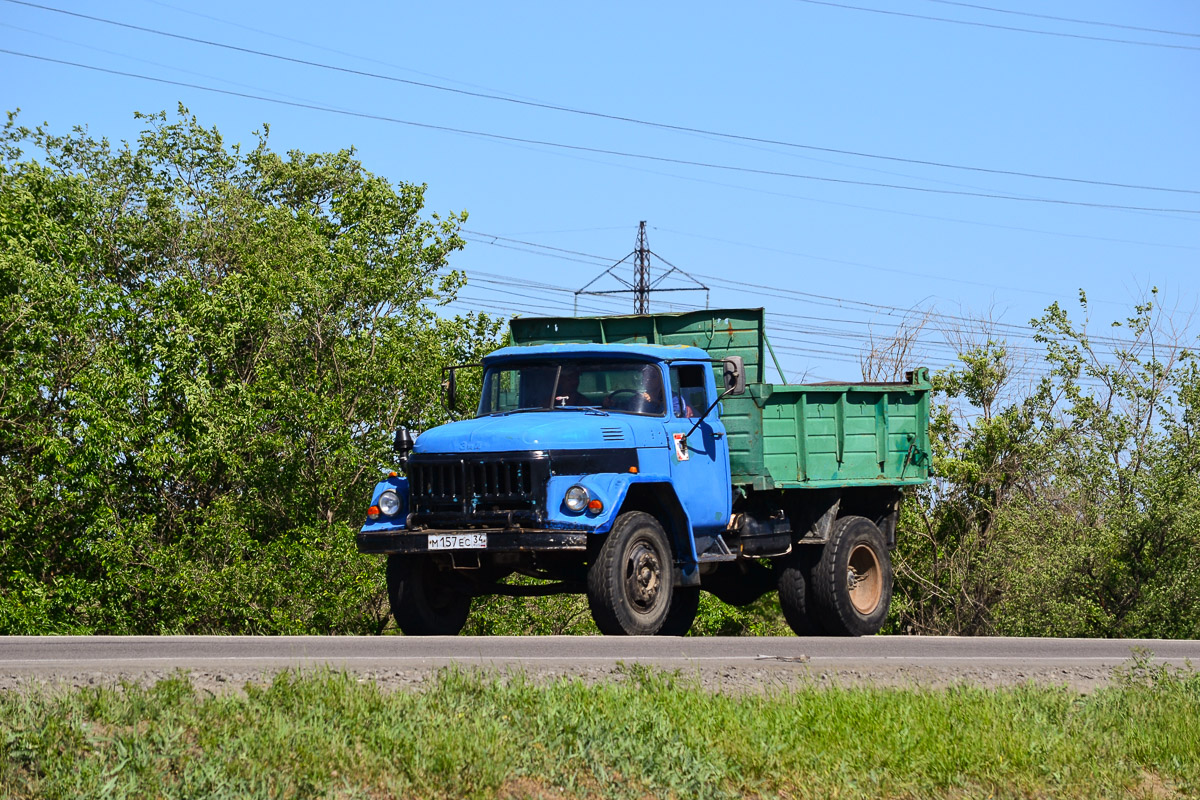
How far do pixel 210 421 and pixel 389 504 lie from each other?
1510 centimetres

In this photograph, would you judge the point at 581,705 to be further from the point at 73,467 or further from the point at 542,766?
the point at 73,467

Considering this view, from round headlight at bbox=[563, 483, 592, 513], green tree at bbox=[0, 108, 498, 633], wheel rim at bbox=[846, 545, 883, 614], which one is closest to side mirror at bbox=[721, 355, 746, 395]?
round headlight at bbox=[563, 483, 592, 513]

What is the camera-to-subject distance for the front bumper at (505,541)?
11766 millimetres

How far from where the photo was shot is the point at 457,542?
12.0 meters

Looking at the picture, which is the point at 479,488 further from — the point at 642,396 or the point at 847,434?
the point at 847,434

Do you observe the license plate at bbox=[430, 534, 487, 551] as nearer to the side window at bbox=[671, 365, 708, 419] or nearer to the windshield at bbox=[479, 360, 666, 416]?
the windshield at bbox=[479, 360, 666, 416]

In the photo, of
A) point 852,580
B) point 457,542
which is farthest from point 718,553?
point 457,542

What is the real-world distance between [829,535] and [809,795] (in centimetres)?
870

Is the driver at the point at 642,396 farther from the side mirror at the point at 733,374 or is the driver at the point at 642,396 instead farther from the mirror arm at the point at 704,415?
the side mirror at the point at 733,374

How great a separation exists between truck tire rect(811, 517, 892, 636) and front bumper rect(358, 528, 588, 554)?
406 centimetres

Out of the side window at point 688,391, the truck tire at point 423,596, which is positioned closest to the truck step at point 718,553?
the side window at point 688,391

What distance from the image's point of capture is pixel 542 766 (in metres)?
6.51

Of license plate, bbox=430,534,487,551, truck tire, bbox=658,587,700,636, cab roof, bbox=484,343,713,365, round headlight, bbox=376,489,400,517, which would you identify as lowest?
truck tire, bbox=658,587,700,636

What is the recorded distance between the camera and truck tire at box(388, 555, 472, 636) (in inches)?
510
